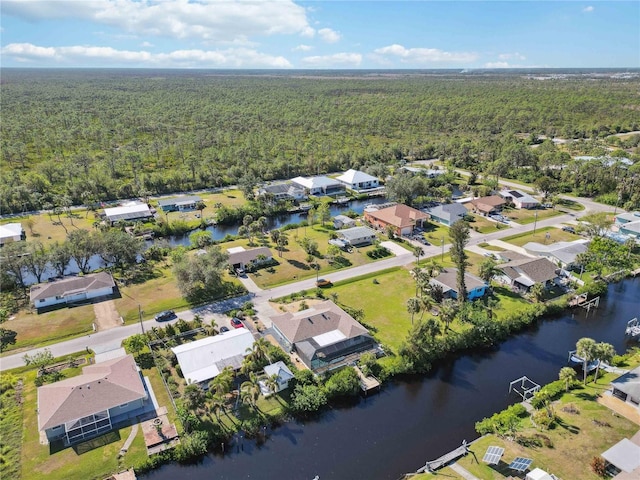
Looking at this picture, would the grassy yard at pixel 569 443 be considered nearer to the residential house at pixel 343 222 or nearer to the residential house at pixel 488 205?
the residential house at pixel 343 222

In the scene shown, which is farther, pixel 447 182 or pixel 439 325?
pixel 447 182

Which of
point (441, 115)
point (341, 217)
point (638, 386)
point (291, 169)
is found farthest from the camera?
point (441, 115)

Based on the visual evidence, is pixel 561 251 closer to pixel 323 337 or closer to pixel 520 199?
pixel 520 199

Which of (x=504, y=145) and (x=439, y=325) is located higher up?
(x=504, y=145)

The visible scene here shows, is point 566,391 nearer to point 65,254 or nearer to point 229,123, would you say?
point 65,254

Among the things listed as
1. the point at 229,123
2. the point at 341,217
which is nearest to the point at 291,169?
the point at 341,217

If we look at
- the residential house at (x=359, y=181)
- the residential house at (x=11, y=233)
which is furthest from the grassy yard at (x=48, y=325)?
the residential house at (x=359, y=181)
